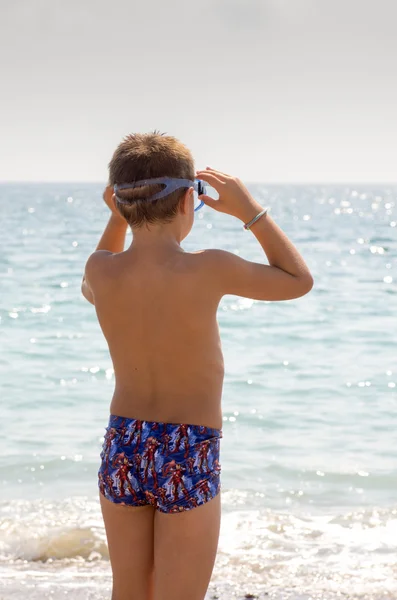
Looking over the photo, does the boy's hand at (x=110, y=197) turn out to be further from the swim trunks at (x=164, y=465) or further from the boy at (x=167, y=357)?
the swim trunks at (x=164, y=465)

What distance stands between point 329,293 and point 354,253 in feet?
35.8

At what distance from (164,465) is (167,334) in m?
0.36

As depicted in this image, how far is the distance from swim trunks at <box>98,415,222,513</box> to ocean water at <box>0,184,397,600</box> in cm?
198

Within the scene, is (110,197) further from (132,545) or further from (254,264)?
Result: (132,545)

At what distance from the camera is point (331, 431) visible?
8.15 m

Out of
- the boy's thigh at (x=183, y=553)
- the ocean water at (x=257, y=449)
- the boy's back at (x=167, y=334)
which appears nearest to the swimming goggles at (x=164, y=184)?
the boy's back at (x=167, y=334)

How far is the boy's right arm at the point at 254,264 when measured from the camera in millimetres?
2412

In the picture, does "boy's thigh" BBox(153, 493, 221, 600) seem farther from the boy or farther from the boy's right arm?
the boy's right arm

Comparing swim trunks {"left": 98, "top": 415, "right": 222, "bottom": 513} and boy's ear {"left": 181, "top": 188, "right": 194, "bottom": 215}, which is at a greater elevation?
boy's ear {"left": 181, "top": 188, "right": 194, "bottom": 215}

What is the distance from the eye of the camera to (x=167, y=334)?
8.02 ft

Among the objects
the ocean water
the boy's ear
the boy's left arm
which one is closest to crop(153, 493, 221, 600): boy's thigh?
the boy's left arm

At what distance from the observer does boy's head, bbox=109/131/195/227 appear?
245 cm

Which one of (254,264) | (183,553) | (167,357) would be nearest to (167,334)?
(167,357)

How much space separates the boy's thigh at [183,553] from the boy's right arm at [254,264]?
613 millimetres
